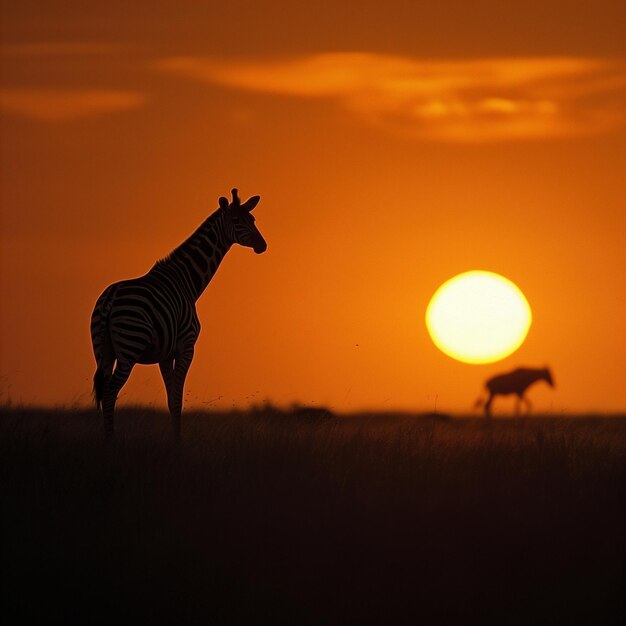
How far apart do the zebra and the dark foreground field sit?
1.91 m

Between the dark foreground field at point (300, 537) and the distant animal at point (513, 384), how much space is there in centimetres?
2105

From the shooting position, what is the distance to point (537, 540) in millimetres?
10102

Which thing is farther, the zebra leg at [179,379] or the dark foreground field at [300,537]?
the zebra leg at [179,379]

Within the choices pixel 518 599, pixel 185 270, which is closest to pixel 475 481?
pixel 518 599

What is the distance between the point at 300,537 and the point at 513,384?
2453 cm

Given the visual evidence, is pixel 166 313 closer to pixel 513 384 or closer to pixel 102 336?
pixel 102 336

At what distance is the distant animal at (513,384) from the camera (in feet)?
110

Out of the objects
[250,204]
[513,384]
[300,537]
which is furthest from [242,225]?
[513,384]

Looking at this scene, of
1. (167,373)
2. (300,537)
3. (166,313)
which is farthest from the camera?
(167,373)

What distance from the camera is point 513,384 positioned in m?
33.9

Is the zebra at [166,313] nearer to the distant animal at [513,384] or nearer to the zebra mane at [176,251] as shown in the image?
the zebra mane at [176,251]

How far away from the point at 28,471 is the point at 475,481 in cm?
396

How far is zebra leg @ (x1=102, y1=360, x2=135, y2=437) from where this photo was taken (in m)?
14.0

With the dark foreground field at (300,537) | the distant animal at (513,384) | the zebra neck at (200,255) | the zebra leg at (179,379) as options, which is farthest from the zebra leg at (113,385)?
the distant animal at (513,384)
